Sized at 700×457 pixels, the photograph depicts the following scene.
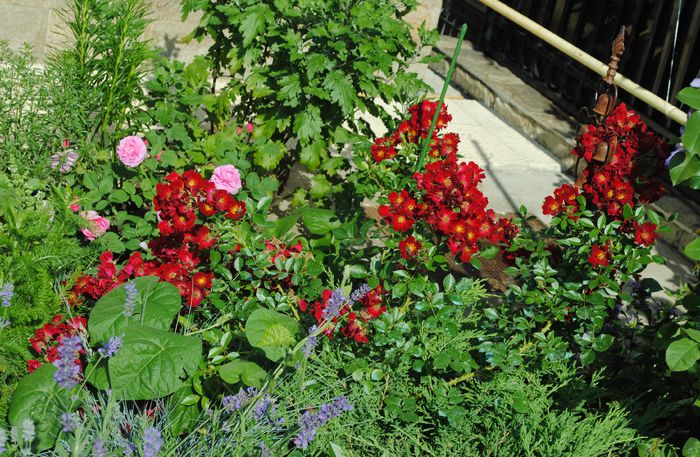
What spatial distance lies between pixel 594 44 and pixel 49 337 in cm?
549

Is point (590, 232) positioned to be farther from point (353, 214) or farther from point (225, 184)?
point (225, 184)

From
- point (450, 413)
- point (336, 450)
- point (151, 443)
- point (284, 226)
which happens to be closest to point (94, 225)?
point (284, 226)

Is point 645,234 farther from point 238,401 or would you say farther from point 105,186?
point 105,186

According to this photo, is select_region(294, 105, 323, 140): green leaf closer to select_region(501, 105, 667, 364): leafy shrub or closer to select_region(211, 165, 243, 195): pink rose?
select_region(211, 165, 243, 195): pink rose

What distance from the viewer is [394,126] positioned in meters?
3.66

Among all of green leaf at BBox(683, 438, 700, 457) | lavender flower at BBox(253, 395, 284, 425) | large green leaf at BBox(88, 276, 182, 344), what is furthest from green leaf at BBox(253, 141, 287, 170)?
green leaf at BBox(683, 438, 700, 457)

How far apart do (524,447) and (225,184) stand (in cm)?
137

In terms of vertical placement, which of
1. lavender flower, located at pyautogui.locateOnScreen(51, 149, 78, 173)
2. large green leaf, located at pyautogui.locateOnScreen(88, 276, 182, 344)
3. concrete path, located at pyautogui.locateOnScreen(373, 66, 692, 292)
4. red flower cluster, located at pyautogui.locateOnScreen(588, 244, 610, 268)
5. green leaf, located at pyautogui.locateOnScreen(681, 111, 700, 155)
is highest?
green leaf, located at pyautogui.locateOnScreen(681, 111, 700, 155)

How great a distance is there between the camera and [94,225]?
317 cm

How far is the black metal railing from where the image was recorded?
6047mm

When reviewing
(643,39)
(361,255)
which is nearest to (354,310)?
(361,255)

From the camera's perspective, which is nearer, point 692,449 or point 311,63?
point 692,449

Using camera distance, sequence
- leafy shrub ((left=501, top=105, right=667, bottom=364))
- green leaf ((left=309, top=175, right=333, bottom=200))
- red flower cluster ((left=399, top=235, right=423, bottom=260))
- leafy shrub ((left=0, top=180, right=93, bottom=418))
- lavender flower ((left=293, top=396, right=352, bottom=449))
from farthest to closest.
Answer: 1. green leaf ((left=309, top=175, right=333, bottom=200))
2. leafy shrub ((left=501, top=105, right=667, bottom=364))
3. red flower cluster ((left=399, top=235, right=423, bottom=260))
4. leafy shrub ((left=0, top=180, right=93, bottom=418))
5. lavender flower ((left=293, top=396, right=352, bottom=449))

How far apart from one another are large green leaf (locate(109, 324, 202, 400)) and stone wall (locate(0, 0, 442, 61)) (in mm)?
2904
